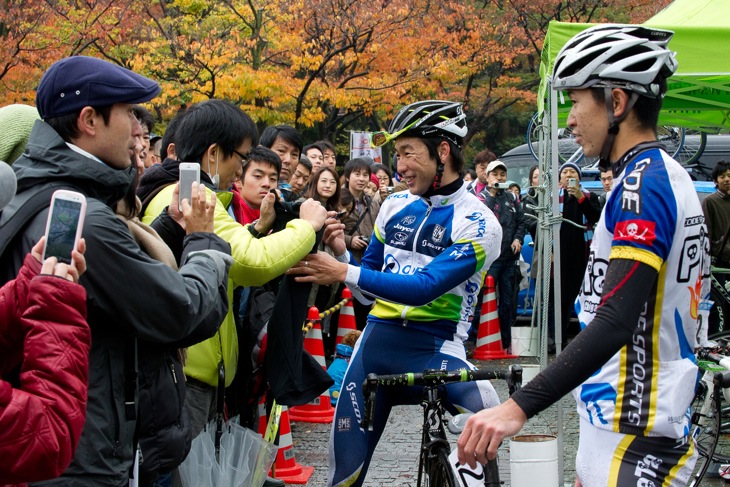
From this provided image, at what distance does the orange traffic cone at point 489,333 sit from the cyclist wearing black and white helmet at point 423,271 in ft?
21.9

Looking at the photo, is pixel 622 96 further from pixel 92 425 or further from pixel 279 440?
pixel 279 440

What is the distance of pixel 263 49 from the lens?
17.5 meters

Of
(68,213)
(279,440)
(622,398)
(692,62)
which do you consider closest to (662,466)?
(622,398)

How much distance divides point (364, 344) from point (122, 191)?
182cm

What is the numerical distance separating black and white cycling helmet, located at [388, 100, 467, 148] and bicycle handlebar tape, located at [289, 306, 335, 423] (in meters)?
3.52

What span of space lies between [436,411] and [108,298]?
187 cm

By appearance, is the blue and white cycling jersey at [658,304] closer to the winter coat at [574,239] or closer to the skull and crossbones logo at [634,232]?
the skull and crossbones logo at [634,232]

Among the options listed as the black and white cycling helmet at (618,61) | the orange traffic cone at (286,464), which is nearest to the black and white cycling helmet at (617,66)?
the black and white cycling helmet at (618,61)

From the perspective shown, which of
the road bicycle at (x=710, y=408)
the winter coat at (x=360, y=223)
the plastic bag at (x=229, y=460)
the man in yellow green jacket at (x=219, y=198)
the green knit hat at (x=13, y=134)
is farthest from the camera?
the winter coat at (x=360, y=223)

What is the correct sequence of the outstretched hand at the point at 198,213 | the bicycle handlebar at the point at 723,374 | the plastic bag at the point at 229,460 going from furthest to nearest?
the bicycle handlebar at the point at 723,374 < the plastic bag at the point at 229,460 < the outstretched hand at the point at 198,213

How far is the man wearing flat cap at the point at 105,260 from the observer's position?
2352 mm

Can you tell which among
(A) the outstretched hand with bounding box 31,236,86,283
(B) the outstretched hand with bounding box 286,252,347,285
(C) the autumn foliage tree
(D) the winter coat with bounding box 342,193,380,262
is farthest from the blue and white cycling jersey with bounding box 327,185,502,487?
(C) the autumn foliage tree

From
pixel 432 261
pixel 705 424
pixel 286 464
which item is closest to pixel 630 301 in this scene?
pixel 432 261

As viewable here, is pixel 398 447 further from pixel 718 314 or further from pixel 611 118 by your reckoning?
pixel 611 118
